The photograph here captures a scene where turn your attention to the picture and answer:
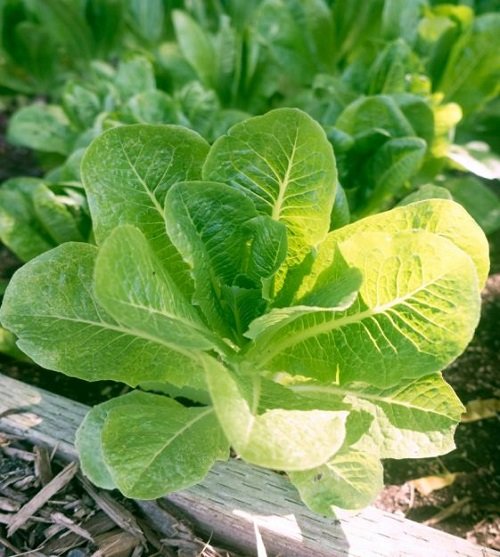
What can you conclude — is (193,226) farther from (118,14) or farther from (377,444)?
(118,14)

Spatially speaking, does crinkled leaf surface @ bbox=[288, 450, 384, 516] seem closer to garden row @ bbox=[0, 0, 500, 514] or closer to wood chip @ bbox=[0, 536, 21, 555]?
garden row @ bbox=[0, 0, 500, 514]

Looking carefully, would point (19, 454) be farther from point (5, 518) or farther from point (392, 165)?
point (392, 165)

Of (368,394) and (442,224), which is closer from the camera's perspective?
(442,224)

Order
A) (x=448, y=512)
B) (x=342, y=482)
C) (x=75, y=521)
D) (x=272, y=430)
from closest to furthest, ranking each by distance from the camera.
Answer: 1. (x=272, y=430)
2. (x=342, y=482)
3. (x=75, y=521)
4. (x=448, y=512)

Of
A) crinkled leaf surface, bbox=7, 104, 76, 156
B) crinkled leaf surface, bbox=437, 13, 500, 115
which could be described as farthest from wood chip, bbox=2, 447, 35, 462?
crinkled leaf surface, bbox=437, 13, 500, 115

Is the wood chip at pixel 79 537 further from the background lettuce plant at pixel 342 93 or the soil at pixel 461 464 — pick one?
the background lettuce plant at pixel 342 93

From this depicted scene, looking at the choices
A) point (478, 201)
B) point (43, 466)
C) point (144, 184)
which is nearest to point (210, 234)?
point (144, 184)
